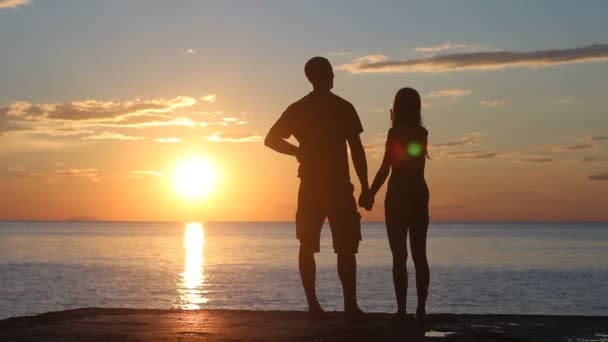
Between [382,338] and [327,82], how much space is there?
2.69m

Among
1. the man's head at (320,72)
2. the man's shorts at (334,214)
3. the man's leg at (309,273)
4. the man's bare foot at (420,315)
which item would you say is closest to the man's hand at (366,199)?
the man's shorts at (334,214)

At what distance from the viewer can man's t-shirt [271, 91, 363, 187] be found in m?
8.41

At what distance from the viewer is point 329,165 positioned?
8.43 metres

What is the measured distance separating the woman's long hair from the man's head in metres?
0.71

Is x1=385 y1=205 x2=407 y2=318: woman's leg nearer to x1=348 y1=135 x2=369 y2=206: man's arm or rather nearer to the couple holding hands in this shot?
the couple holding hands

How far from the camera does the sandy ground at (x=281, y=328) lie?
7449mm

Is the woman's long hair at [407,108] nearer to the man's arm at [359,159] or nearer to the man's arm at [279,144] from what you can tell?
the man's arm at [359,159]

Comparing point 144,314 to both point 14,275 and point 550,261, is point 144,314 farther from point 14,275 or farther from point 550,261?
point 550,261

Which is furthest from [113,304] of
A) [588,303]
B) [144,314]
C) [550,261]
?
[550,261]

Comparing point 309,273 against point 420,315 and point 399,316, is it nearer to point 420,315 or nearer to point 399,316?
point 399,316

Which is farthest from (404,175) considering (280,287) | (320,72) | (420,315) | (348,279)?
(280,287)

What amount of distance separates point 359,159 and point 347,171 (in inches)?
7.4

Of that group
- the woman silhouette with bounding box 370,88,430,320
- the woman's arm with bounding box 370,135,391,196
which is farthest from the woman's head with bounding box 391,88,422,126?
the woman's arm with bounding box 370,135,391,196

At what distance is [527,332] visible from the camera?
784cm
